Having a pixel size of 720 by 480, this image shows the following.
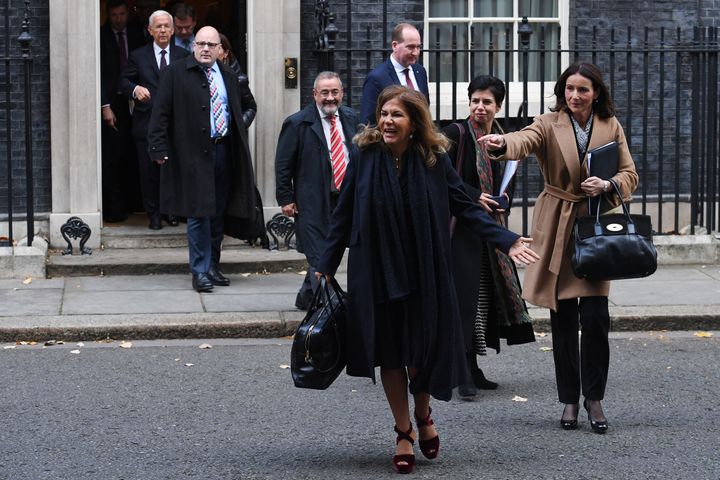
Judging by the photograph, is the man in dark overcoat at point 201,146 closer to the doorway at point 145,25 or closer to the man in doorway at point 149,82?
the man in doorway at point 149,82

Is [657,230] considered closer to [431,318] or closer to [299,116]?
[299,116]

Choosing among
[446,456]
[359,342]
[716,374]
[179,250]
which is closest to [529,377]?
[716,374]

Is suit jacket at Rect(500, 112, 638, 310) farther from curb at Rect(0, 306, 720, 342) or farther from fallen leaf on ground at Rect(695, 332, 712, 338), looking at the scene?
fallen leaf on ground at Rect(695, 332, 712, 338)

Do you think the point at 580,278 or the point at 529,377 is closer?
the point at 580,278

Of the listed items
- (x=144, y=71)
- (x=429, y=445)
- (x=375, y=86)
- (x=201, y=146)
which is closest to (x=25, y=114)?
(x=144, y=71)

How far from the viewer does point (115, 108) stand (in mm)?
11836

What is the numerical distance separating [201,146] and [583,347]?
4111 mm

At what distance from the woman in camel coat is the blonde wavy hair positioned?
0.79m

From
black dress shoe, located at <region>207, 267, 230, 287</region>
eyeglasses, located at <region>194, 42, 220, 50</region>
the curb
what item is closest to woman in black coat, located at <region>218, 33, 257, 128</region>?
eyeglasses, located at <region>194, 42, 220, 50</region>

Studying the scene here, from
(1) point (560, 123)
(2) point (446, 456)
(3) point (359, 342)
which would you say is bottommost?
(2) point (446, 456)

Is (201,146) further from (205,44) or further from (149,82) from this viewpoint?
(149,82)

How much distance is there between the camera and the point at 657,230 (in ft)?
40.7

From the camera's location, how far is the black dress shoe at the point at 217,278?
10148 millimetres

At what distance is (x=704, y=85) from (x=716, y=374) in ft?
14.1
